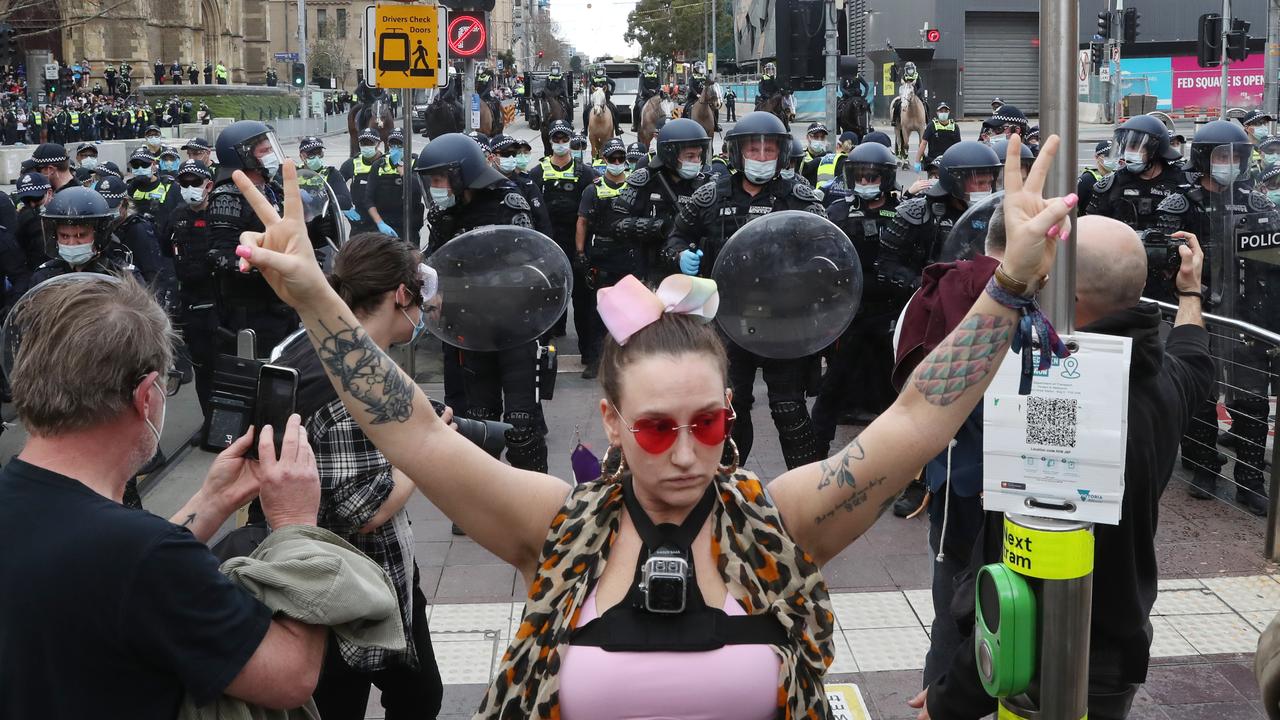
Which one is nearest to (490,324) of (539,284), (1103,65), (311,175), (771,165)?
(539,284)

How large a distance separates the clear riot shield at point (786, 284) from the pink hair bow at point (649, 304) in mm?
3651

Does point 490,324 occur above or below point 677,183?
below

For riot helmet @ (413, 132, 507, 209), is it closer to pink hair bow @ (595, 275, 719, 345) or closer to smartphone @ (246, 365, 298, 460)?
smartphone @ (246, 365, 298, 460)

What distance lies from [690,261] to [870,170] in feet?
6.72

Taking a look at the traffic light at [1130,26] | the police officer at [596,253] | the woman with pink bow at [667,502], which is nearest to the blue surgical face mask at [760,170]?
the police officer at [596,253]

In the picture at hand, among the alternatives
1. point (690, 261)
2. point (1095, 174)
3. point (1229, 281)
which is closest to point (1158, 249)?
point (1229, 281)

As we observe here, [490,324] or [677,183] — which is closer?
[490,324]

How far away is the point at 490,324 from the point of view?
20.9 ft

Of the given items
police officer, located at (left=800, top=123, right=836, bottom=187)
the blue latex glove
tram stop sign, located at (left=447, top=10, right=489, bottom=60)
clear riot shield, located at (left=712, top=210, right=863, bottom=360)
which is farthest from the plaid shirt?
police officer, located at (left=800, top=123, right=836, bottom=187)

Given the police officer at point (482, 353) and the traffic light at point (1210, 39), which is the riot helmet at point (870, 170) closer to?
the police officer at point (482, 353)

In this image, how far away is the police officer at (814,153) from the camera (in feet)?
51.4

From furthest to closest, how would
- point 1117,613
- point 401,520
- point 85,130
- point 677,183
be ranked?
point 85,130
point 677,183
point 401,520
point 1117,613

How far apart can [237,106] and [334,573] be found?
4907 centimetres

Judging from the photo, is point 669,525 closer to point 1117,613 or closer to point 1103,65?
point 1117,613
